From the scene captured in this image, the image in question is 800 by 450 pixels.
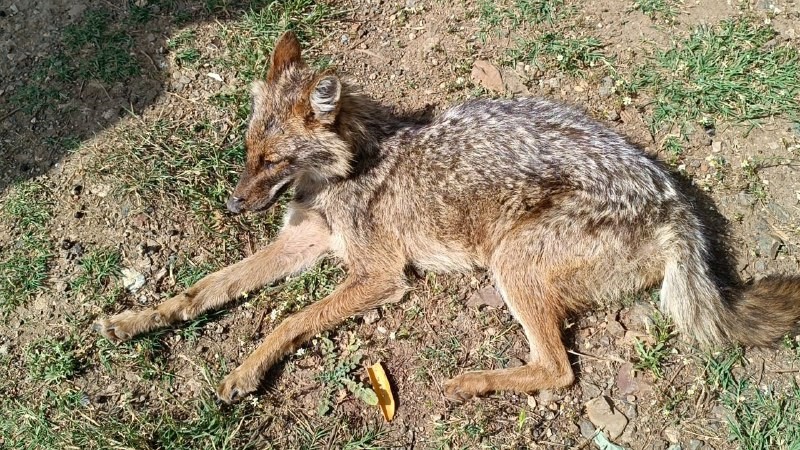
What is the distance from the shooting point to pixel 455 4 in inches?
260

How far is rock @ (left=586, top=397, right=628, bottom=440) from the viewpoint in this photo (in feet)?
15.2

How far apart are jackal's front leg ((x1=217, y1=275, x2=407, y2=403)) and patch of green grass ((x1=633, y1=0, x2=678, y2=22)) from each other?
3689 millimetres

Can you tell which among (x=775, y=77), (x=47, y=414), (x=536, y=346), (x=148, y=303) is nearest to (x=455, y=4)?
(x=775, y=77)

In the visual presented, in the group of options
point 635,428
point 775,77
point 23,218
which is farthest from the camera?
point 775,77

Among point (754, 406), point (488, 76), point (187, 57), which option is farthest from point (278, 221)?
point (754, 406)

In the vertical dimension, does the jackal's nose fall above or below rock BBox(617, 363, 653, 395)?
above

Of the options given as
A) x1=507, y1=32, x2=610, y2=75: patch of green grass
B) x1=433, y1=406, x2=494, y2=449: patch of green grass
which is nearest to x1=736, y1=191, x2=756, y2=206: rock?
x1=507, y1=32, x2=610, y2=75: patch of green grass

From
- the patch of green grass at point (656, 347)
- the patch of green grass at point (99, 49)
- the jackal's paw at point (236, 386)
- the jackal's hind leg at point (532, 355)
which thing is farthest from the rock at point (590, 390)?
the patch of green grass at point (99, 49)

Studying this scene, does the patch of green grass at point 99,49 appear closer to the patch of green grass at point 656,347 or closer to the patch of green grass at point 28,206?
the patch of green grass at point 28,206

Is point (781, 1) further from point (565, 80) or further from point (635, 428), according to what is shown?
point (635, 428)

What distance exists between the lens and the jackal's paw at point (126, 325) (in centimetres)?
491

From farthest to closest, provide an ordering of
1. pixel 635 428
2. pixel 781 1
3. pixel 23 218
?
pixel 781 1 → pixel 23 218 → pixel 635 428

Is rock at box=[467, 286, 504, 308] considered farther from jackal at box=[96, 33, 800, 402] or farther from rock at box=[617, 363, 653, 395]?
rock at box=[617, 363, 653, 395]

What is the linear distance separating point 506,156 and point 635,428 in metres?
2.20
